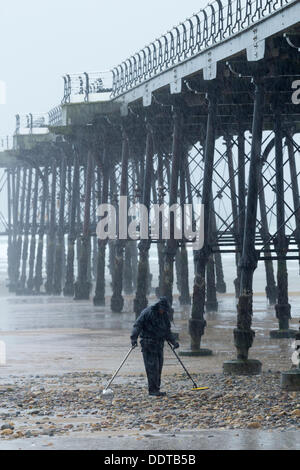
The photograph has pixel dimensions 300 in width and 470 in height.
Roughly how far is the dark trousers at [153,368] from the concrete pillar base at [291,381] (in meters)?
1.67

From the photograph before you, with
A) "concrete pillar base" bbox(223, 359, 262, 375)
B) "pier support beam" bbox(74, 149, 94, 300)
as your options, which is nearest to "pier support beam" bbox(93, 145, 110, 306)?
"pier support beam" bbox(74, 149, 94, 300)

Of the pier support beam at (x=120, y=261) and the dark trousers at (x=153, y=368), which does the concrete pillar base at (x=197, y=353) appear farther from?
the pier support beam at (x=120, y=261)

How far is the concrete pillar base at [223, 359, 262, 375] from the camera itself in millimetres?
18656

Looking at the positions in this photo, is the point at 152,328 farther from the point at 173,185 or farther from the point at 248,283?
the point at 173,185

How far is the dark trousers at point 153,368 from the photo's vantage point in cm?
1587

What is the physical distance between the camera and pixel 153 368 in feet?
52.3

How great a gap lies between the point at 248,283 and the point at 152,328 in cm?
376

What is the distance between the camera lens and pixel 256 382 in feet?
56.5

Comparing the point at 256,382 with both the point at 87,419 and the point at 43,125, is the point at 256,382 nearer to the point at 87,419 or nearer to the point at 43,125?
the point at 87,419

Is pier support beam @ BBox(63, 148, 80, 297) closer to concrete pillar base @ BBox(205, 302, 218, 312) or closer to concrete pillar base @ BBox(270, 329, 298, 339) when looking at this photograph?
concrete pillar base @ BBox(205, 302, 218, 312)

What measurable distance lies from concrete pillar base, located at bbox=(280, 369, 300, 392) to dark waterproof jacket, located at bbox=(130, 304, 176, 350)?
5.23 feet

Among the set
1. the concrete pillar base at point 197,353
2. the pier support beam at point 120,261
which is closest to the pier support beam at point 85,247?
the pier support beam at point 120,261

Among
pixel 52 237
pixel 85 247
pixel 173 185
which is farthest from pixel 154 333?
pixel 52 237
